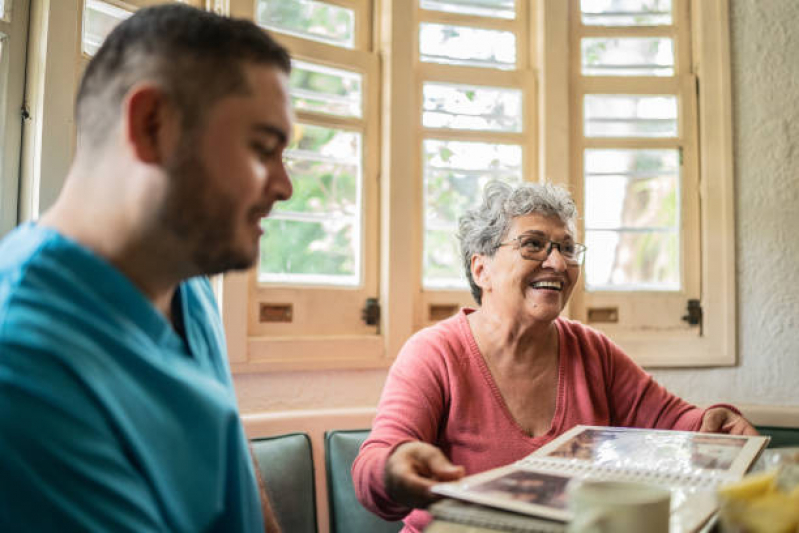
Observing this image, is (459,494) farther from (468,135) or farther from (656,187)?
(656,187)

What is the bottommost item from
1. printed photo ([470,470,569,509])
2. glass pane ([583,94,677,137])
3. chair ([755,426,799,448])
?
chair ([755,426,799,448])

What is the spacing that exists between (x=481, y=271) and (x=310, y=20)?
1.43 meters

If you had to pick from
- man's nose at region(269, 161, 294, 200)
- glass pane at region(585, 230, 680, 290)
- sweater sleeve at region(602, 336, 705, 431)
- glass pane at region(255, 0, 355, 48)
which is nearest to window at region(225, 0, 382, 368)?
glass pane at region(255, 0, 355, 48)

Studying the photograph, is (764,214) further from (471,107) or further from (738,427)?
(738,427)

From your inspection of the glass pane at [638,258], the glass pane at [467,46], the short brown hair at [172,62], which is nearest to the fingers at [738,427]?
the short brown hair at [172,62]

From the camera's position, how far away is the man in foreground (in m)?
0.61

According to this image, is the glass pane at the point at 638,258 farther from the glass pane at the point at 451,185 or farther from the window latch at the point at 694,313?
the glass pane at the point at 451,185

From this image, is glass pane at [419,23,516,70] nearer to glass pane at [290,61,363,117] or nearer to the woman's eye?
glass pane at [290,61,363,117]

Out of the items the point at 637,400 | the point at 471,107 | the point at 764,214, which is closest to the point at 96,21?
the point at 471,107

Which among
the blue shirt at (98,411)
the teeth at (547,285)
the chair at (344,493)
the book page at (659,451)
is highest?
the teeth at (547,285)

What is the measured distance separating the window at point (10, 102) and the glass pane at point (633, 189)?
7.18 ft

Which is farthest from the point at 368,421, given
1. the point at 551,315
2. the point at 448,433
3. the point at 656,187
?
the point at 656,187

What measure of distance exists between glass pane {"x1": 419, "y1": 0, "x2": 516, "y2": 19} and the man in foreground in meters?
2.23

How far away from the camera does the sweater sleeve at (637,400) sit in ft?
5.22
